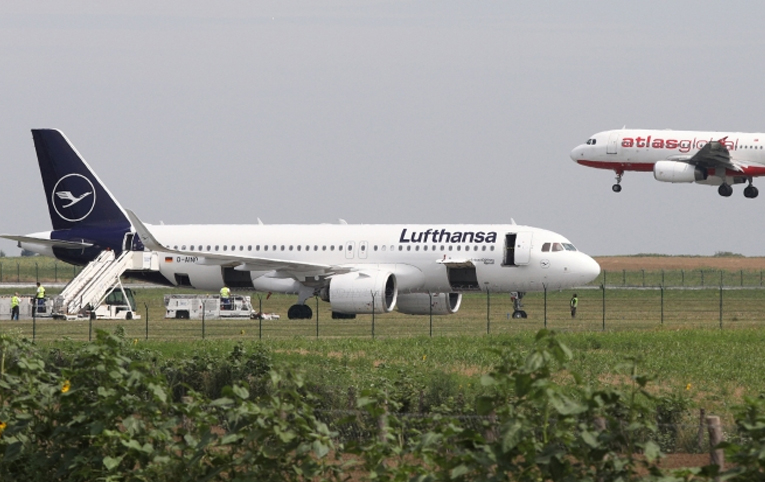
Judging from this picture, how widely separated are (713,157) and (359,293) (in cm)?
3304

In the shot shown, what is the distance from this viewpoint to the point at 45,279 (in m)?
94.9

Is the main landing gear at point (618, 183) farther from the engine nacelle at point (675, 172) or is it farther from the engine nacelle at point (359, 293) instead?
the engine nacelle at point (359, 293)

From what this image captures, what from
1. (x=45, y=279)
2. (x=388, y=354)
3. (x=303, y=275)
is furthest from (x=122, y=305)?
(x=45, y=279)

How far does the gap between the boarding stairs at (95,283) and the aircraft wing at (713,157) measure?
107ft

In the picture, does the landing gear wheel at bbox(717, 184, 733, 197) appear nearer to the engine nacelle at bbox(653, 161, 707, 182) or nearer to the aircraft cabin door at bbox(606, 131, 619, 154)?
the engine nacelle at bbox(653, 161, 707, 182)

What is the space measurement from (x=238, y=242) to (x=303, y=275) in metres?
3.60

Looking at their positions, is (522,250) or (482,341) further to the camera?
(522,250)

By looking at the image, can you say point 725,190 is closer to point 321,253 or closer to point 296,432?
point 321,253

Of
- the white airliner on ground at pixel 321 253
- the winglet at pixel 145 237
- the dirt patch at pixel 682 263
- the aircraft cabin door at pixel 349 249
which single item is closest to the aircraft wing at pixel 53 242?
the white airliner on ground at pixel 321 253

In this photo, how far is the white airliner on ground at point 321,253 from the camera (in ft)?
142

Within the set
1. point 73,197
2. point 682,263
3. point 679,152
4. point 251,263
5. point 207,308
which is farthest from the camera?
point 682,263

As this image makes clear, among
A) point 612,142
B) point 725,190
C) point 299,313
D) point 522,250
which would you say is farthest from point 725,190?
point 299,313

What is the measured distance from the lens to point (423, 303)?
4653cm

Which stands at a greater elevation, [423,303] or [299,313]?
[423,303]
